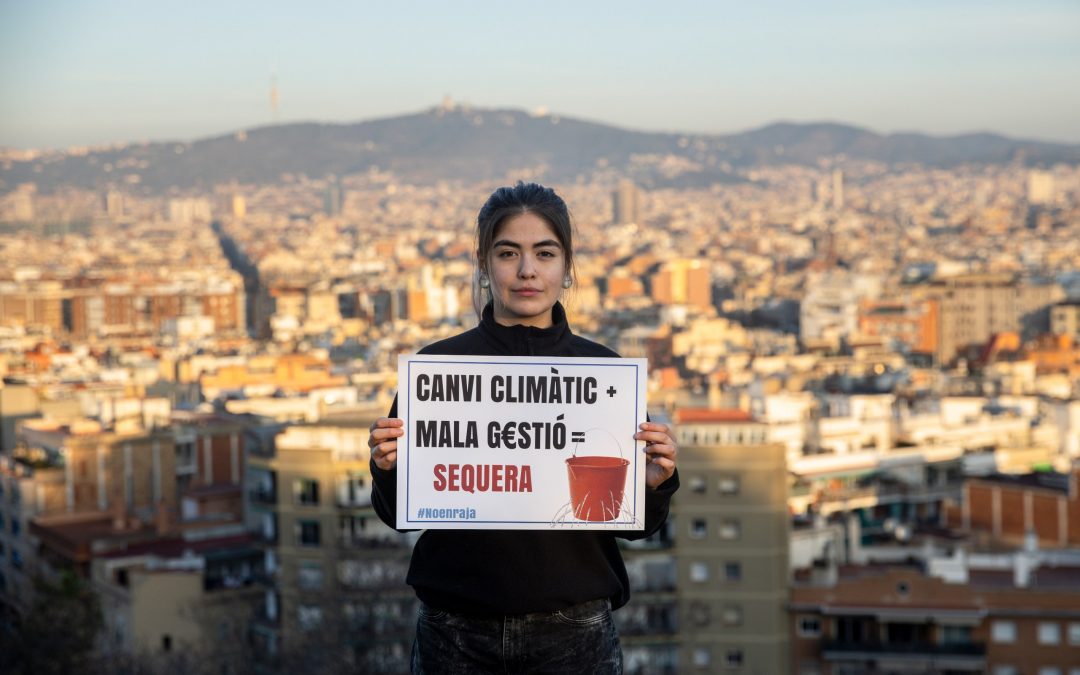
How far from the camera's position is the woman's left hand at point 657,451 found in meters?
2.33

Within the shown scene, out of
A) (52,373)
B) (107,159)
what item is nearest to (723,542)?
(52,373)

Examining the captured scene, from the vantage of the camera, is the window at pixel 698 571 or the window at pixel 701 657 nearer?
the window at pixel 701 657

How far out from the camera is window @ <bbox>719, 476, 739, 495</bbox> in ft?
48.8

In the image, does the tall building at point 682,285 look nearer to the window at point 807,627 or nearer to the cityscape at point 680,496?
the cityscape at point 680,496

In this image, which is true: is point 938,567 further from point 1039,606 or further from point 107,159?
point 107,159

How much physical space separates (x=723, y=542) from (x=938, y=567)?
165 centimetres

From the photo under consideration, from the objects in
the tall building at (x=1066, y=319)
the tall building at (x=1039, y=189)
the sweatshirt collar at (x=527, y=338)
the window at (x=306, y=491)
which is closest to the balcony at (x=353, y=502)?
the window at (x=306, y=491)

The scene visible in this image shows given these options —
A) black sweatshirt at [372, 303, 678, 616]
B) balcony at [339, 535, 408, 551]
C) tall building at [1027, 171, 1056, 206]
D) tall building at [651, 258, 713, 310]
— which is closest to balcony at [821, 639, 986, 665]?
balcony at [339, 535, 408, 551]

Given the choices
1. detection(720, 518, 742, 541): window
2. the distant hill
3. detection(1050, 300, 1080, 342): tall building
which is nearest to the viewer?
detection(720, 518, 742, 541): window

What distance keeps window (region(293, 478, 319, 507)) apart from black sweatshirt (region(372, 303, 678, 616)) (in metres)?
13.5

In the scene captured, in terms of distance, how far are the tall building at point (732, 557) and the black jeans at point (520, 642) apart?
40.2 feet

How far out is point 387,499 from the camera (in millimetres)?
2395

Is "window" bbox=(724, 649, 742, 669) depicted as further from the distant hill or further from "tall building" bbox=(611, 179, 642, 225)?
"tall building" bbox=(611, 179, 642, 225)

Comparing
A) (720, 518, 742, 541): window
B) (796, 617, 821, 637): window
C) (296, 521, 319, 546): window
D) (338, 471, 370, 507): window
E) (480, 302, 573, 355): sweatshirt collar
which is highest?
(480, 302, 573, 355): sweatshirt collar
